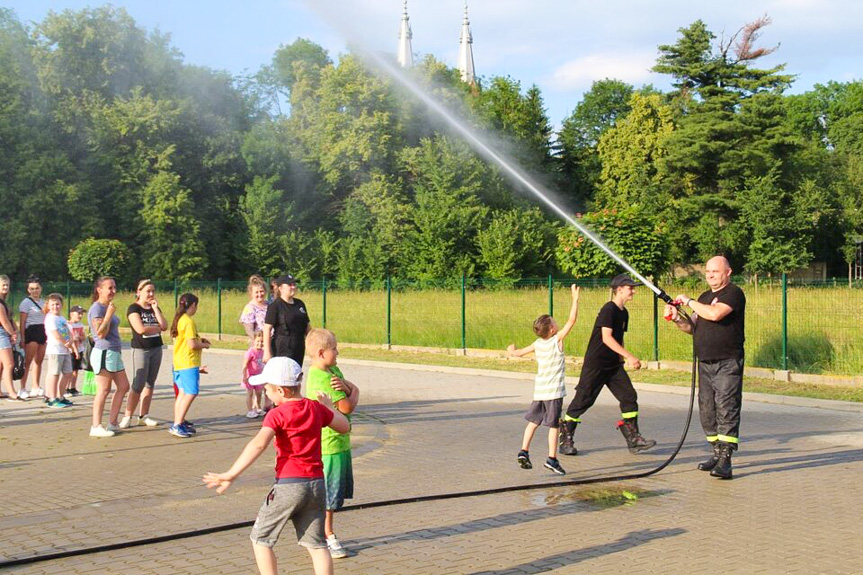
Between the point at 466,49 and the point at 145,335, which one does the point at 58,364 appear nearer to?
the point at 145,335

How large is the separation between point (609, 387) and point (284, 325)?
148 inches

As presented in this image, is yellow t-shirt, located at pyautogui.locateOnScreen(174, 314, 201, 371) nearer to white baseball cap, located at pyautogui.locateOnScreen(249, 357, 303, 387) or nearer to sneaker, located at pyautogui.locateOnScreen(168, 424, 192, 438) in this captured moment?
sneaker, located at pyautogui.locateOnScreen(168, 424, 192, 438)

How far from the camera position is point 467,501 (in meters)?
7.84

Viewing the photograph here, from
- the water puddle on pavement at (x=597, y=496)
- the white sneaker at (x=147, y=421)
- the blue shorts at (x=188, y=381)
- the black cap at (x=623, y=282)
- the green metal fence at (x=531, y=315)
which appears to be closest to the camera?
the water puddle on pavement at (x=597, y=496)

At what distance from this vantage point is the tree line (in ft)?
183

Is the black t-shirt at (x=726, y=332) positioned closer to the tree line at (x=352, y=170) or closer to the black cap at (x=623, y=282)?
the black cap at (x=623, y=282)

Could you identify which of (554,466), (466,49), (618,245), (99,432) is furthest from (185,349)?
(466,49)

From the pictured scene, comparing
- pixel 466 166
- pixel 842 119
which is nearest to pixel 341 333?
pixel 466 166

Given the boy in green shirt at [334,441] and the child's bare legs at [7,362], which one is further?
the child's bare legs at [7,362]

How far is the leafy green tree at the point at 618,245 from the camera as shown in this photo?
22953 mm

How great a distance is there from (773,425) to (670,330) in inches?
309

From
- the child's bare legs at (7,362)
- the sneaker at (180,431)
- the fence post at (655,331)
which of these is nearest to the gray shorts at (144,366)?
the sneaker at (180,431)

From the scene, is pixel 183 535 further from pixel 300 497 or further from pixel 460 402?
pixel 460 402

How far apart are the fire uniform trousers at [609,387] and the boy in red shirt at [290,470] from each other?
523 cm
